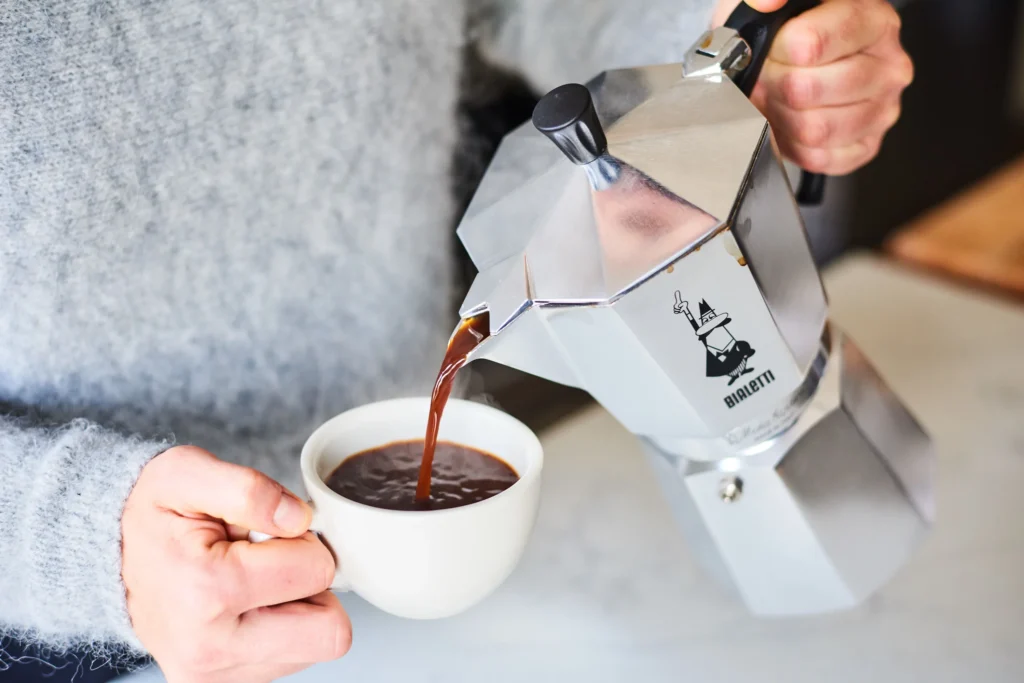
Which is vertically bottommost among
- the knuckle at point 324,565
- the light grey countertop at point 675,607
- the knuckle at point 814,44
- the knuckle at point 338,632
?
the light grey countertop at point 675,607

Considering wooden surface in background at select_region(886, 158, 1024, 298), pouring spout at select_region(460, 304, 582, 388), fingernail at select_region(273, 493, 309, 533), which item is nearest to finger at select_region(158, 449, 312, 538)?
fingernail at select_region(273, 493, 309, 533)

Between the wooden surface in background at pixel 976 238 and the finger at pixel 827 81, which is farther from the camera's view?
the wooden surface in background at pixel 976 238

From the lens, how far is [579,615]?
609mm

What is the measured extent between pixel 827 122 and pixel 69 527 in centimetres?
49

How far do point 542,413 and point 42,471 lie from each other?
40 centimetres

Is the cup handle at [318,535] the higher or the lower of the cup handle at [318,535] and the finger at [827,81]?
the higher

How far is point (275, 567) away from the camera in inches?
16.3

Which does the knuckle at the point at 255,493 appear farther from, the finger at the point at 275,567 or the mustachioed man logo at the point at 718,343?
the mustachioed man logo at the point at 718,343

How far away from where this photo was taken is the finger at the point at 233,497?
0.40m

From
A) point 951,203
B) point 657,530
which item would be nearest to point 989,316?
point 951,203

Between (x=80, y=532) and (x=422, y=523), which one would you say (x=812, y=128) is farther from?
(x=80, y=532)

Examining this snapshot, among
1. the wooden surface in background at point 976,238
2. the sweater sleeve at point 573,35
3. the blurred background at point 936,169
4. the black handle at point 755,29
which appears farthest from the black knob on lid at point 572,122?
the wooden surface in background at point 976,238

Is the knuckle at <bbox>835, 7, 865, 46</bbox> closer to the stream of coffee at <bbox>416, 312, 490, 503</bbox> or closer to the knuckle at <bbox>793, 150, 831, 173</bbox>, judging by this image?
the knuckle at <bbox>793, 150, 831, 173</bbox>

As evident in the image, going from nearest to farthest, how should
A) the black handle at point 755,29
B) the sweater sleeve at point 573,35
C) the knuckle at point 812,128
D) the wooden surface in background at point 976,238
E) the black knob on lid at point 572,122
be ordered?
the black knob on lid at point 572,122 < the black handle at point 755,29 < the knuckle at point 812,128 < the sweater sleeve at point 573,35 < the wooden surface in background at point 976,238
